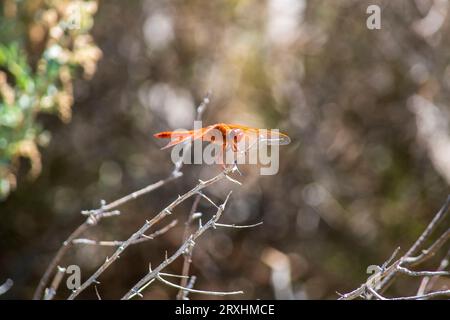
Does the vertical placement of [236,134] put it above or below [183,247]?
above

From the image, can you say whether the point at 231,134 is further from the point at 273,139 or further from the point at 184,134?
the point at 184,134

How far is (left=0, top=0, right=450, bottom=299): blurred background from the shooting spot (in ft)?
12.1

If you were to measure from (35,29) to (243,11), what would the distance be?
1.36 meters

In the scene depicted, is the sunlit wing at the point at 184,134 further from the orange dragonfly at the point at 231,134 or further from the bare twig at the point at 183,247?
the bare twig at the point at 183,247

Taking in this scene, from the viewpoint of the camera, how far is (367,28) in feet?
12.3

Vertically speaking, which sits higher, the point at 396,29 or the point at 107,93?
the point at 396,29

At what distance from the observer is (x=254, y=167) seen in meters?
3.87

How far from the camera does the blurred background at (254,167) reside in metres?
3.70

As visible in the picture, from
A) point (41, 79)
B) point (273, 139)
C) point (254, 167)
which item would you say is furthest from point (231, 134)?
point (254, 167)

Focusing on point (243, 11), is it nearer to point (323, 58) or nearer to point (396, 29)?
point (323, 58)

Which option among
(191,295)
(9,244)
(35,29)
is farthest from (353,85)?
(9,244)

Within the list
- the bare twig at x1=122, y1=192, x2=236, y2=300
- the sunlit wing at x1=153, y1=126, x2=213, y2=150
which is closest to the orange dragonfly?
the sunlit wing at x1=153, y1=126, x2=213, y2=150
